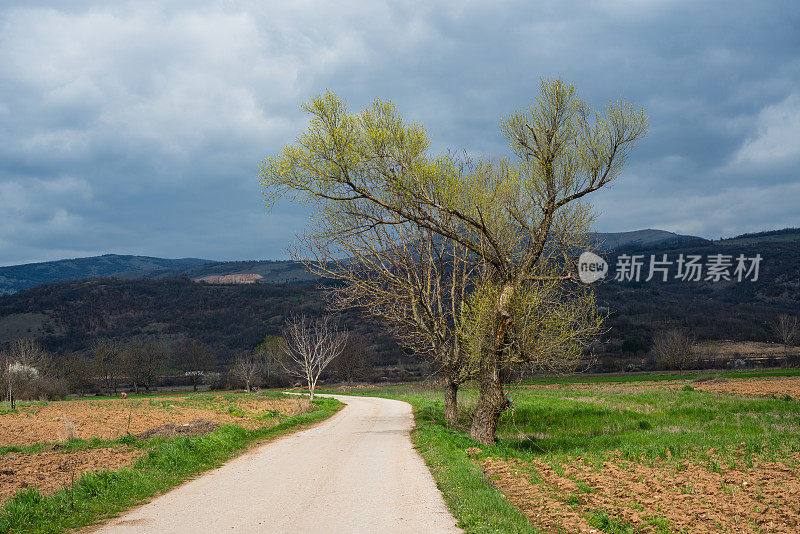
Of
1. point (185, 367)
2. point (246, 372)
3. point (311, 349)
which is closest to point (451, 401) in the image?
point (246, 372)

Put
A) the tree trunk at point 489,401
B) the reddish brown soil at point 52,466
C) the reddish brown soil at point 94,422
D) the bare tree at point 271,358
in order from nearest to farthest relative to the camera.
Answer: the reddish brown soil at point 52,466 → the tree trunk at point 489,401 → the reddish brown soil at point 94,422 → the bare tree at point 271,358

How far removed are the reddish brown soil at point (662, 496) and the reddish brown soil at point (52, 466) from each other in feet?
30.6

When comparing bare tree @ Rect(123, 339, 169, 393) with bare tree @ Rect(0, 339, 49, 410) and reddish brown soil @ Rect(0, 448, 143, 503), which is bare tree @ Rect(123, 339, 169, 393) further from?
reddish brown soil @ Rect(0, 448, 143, 503)

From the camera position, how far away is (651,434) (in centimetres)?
1758

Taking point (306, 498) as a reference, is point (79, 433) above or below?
below

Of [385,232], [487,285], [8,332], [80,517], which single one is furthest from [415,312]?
[8,332]

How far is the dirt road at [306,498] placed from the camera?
7980 millimetres

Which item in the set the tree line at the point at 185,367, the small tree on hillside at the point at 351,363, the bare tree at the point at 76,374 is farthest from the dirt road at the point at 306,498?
the bare tree at the point at 76,374

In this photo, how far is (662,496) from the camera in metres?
8.77

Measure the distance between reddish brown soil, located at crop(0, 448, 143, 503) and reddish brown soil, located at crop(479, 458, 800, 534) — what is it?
367 inches

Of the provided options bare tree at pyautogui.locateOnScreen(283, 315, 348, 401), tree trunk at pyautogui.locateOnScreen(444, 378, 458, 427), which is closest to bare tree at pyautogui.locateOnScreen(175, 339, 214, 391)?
bare tree at pyautogui.locateOnScreen(283, 315, 348, 401)

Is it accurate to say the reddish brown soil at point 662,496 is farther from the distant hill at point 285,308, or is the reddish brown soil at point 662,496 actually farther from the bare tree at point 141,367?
the bare tree at point 141,367

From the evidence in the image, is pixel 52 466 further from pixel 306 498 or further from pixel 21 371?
pixel 21 371

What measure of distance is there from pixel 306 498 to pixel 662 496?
246 inches
